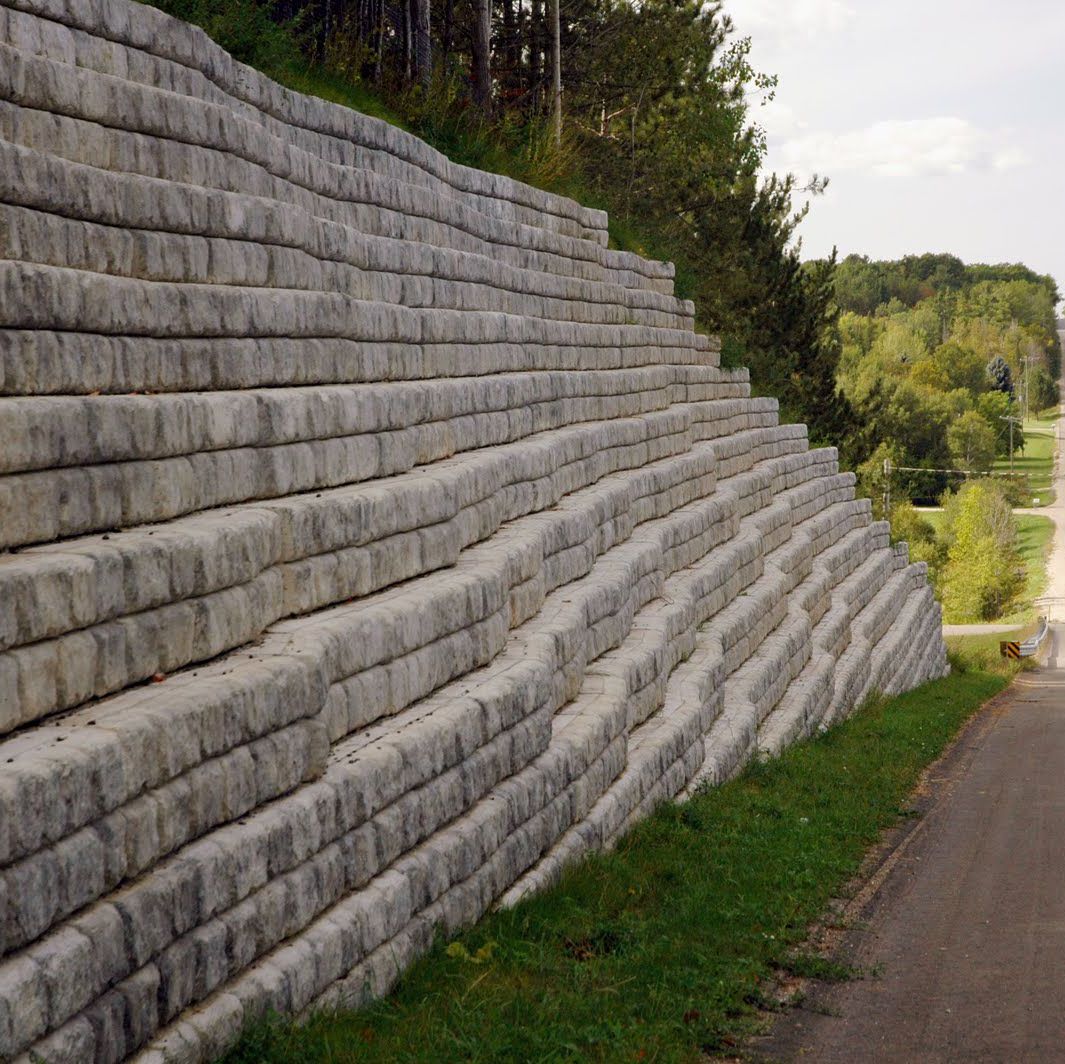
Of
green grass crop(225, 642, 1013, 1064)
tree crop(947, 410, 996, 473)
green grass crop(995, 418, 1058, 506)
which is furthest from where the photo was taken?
green grass crop(995, 418, 1058, 506)

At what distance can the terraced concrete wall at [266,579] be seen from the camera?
521 cm

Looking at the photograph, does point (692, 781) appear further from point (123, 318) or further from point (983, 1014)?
point (123, 318)

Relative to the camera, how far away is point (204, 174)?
912cm

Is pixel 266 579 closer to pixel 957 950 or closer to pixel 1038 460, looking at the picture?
pixel 957 950

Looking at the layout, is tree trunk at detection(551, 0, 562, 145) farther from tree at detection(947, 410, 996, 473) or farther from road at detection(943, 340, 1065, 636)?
tree at detection(947, 410, 996, 473)

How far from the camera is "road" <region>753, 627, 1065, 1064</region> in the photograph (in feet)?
24.5

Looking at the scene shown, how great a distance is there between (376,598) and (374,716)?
0.94 meters

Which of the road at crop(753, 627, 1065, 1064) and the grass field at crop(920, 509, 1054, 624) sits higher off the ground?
the road at crop(753, 627, 1065, 1064)

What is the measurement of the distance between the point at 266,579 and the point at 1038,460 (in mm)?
136376

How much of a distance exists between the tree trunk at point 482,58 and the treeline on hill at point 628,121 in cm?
3

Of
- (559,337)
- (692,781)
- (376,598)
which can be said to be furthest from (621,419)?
(376,598)

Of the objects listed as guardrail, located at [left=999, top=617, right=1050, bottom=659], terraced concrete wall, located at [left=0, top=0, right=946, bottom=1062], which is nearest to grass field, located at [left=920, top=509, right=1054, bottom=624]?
guardrail, located at [left=999, top=617, right=1050, bottom=659]

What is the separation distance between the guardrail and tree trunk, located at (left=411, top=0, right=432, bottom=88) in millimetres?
28666

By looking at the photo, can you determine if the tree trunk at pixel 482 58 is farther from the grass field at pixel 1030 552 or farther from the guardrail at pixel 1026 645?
the grass field at pixel 1030 552
